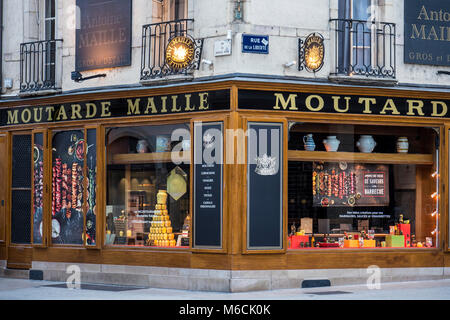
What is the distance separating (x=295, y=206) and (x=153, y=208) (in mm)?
2841

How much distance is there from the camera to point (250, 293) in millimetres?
14977

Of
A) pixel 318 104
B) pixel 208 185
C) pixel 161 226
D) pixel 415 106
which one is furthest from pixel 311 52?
pixel 161 226

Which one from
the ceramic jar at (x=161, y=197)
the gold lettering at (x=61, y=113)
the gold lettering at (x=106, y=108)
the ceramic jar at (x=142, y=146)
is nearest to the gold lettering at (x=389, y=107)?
the ceramic jar at (x=161, y=197)

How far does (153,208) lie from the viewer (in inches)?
666

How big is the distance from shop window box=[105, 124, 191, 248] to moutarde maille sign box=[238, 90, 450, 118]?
160 cm

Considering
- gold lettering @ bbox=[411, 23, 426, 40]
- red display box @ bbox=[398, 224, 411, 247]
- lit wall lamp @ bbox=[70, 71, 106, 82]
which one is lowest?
red display box @ bbox=[398, 224, 411, 247]

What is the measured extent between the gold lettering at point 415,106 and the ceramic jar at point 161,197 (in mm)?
4946

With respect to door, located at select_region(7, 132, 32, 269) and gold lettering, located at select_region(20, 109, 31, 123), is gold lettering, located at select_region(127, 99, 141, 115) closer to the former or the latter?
gold lettering, located at select_region(20, 109, 31, 123)

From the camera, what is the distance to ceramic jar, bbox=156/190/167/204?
1670cm

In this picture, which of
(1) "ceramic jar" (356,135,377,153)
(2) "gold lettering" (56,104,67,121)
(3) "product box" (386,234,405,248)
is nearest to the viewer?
(3) "product box" (386,234,405,248)

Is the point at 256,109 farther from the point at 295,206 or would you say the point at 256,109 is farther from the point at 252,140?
the point at 295,206

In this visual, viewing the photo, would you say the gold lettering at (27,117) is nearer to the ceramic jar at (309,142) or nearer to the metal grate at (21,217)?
the metal grate at (21,217)

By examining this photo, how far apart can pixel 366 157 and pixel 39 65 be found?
7097 mm

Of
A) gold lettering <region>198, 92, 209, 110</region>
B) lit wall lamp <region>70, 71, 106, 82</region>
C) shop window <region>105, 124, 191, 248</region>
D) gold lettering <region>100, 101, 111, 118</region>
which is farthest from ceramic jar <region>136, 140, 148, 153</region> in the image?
gold lettering <region>198, 92, 209, 110</region>
